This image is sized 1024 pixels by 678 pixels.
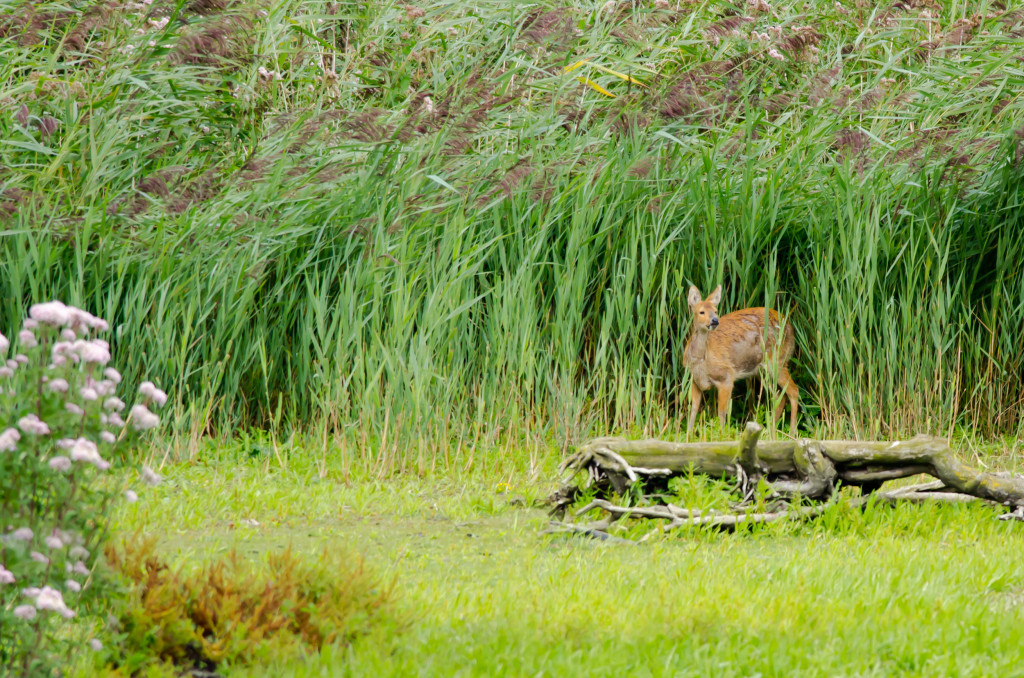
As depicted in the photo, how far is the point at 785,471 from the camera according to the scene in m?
6.07

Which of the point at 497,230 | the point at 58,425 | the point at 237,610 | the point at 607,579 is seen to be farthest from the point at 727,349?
the point at 58,425

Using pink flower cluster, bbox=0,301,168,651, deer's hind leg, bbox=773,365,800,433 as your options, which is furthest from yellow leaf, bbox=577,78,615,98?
pink flower cluster, bbox=0,301,168,651

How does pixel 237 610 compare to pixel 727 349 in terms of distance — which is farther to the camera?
pixel 727 349

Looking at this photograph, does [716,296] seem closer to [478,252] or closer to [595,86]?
[478,252]

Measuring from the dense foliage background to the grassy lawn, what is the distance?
84 centimetres

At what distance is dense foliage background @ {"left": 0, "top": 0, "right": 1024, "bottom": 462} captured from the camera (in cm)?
721

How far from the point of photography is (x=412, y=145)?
8055 millimetres

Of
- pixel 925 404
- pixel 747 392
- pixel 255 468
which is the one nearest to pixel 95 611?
pixel 255 468

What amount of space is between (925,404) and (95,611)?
5992 millimetres

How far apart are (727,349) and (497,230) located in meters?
1.87

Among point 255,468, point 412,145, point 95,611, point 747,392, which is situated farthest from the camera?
point 747,392

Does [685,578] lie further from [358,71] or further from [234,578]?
[358,71]

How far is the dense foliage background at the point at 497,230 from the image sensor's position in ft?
23.7

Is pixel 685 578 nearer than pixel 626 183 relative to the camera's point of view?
Yes
